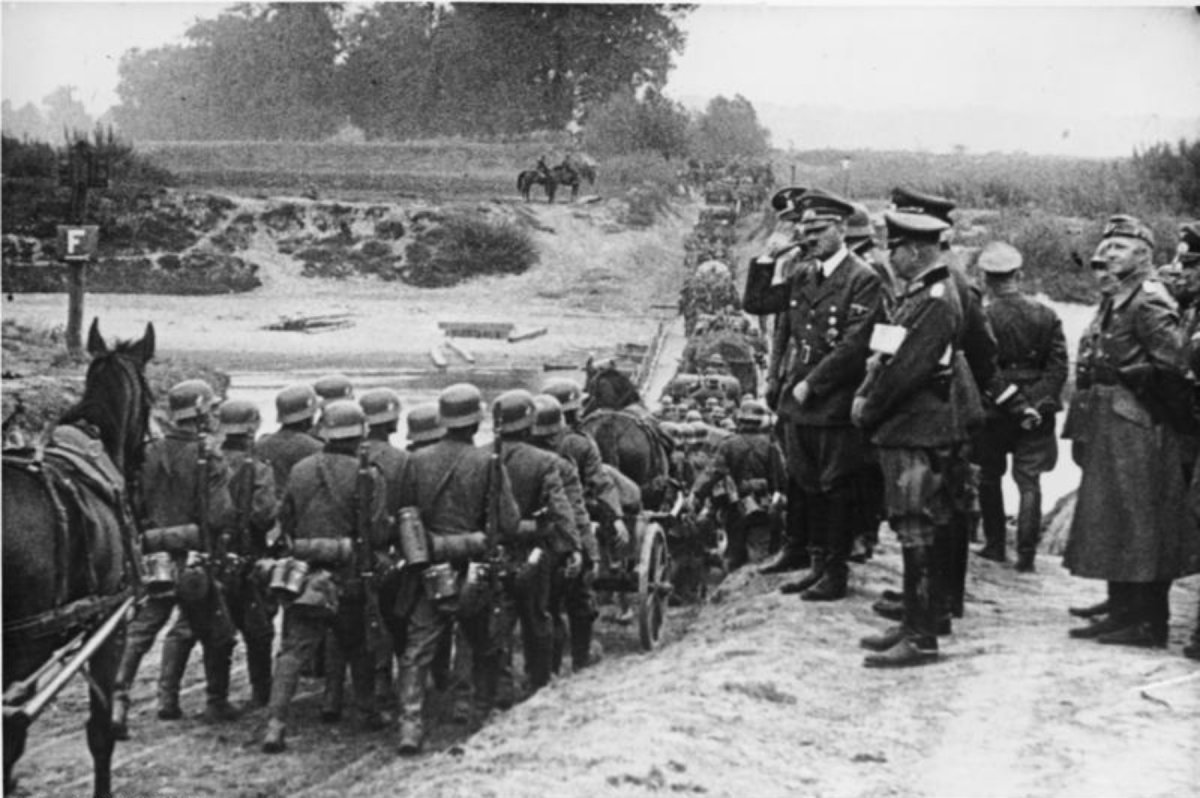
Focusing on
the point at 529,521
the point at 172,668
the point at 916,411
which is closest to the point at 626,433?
the point at 529,521

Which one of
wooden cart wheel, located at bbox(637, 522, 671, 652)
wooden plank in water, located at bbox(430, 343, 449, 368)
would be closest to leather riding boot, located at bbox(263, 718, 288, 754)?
wooden cart wheel, located at bbox(637, 522, 671, 652)

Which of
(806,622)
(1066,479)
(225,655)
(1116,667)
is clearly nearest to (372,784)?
(225,655)

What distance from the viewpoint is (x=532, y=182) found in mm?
7891

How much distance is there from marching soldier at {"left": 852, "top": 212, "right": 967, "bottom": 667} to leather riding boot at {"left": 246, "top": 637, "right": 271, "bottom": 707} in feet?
8.72

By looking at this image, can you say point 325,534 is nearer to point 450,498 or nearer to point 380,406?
point 450,498

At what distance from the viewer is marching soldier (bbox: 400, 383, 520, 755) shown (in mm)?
5922

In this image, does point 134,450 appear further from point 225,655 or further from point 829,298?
point 829,298

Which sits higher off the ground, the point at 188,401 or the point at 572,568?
the point at 188,401

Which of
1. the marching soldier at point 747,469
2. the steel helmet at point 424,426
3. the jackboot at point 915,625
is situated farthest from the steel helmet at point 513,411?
the marching soldier at point 747,469

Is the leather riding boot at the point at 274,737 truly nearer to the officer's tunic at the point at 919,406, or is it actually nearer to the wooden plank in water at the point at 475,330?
the wooden plank in water at the point at 475,330

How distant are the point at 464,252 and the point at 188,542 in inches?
97.3

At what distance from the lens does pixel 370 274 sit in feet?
24.0

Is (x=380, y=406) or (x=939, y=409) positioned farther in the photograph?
(x=380, y=406)

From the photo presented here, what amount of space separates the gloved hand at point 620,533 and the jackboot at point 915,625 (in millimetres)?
1701
